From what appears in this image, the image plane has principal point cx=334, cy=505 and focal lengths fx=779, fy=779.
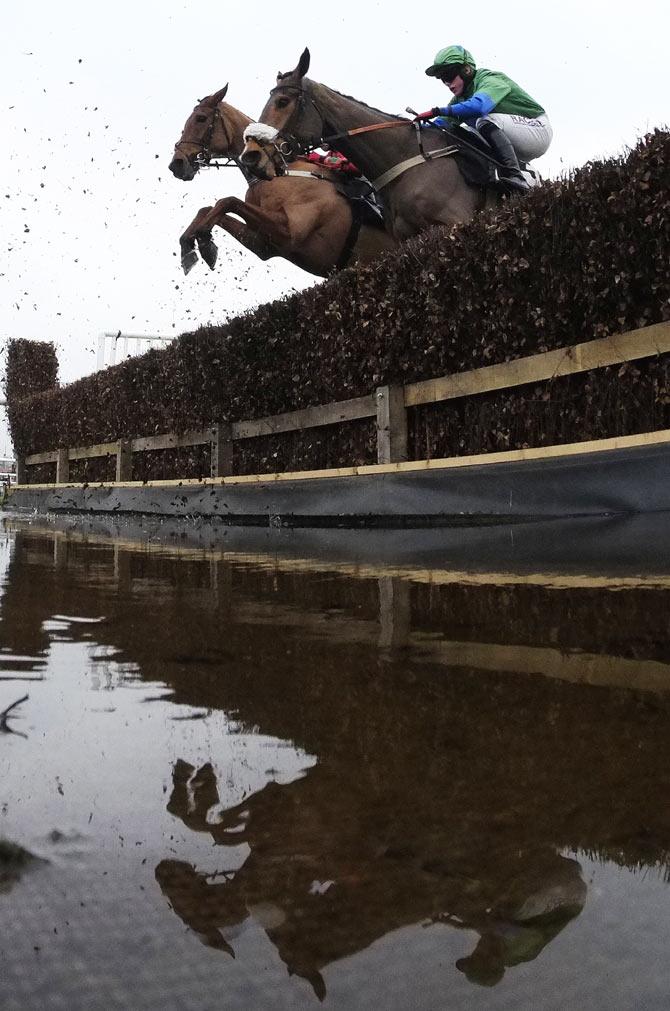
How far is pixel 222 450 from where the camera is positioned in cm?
929

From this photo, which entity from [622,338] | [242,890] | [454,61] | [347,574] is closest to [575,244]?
[622,338]

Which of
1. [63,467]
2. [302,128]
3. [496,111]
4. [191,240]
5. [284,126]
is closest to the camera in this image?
[284,126]

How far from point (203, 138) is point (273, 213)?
47.2 inches

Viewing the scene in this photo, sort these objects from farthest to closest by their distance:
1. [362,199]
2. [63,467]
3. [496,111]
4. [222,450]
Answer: [63,467] → [222,450] → [362,199] → [496,111]

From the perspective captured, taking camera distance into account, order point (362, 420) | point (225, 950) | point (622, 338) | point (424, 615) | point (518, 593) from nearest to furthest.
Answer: point (225, 950) < point (424, 615) < point (518, 593) < point (622, 338) < point (362, 420)

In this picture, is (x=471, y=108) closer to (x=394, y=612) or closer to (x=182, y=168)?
(x=182, y=168)

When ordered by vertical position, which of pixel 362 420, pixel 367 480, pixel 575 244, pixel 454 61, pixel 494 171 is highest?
pixel 454 61

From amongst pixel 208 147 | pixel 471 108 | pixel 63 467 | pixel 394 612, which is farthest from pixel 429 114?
pixel 63 467

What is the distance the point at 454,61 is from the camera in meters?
7.94

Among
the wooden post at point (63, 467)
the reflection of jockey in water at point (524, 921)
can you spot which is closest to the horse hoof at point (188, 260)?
the wooden post at point (63, 467)

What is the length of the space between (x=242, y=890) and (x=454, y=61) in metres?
8.83

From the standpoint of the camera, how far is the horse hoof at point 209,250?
8.26 metres

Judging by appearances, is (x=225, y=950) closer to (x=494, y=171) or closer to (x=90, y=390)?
(x=494, y=171)

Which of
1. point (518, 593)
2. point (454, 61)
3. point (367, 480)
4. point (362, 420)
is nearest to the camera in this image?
point (518, 593)
